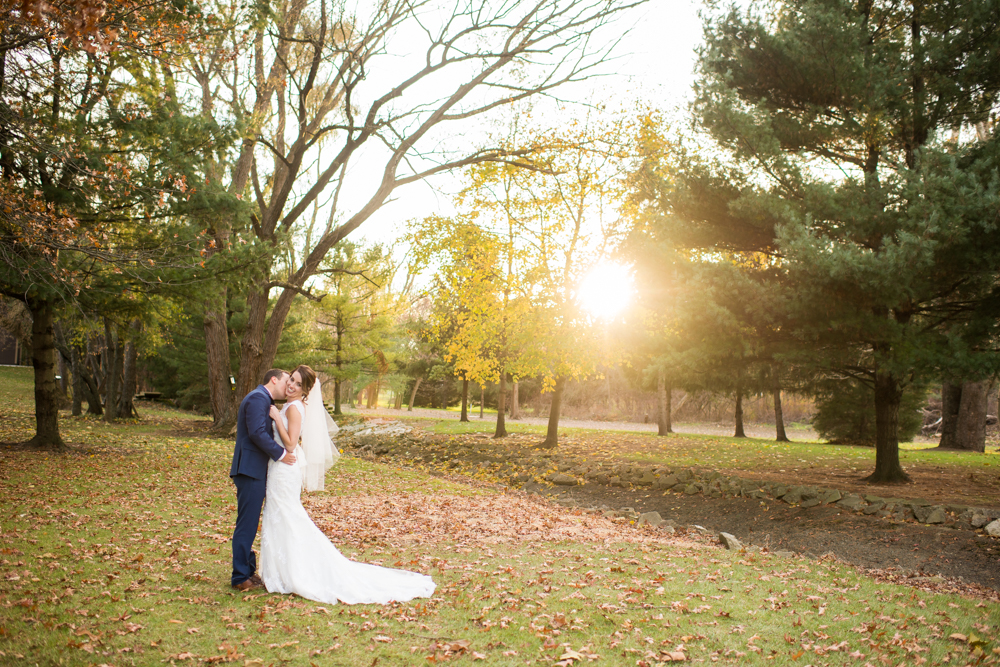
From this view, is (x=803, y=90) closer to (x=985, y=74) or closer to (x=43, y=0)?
(x=985, y=74)

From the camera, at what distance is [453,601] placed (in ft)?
17.7

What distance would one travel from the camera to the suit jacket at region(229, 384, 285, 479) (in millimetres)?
5145

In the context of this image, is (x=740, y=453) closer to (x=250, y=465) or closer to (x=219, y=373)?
(x=219, y=373)

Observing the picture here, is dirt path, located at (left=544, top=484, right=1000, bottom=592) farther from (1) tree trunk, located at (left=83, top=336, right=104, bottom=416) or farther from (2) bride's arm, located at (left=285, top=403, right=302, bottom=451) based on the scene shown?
(1) tree trunk, located at (left=83, top=336, right=104, bottom=416)

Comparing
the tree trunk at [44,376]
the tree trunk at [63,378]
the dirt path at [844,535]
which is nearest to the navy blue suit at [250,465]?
the dirt path at [844,535]

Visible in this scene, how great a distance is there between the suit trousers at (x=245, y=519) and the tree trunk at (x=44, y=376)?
33.1 feet

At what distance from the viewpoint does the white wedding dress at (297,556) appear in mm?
5230

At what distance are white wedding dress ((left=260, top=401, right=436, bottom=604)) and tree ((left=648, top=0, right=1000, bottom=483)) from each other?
8084mm

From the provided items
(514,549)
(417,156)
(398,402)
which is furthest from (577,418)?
(514,549)

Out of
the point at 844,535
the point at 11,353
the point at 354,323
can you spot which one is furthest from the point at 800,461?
the point at 11,353

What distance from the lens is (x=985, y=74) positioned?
34.8 ft

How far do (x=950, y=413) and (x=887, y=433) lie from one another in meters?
11.9

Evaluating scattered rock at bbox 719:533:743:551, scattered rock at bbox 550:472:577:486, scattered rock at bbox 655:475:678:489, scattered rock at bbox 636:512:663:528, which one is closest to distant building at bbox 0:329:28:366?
scattered rock at bbox 550:472:577:486

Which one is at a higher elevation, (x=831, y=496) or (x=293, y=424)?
(x=293, y=424)
